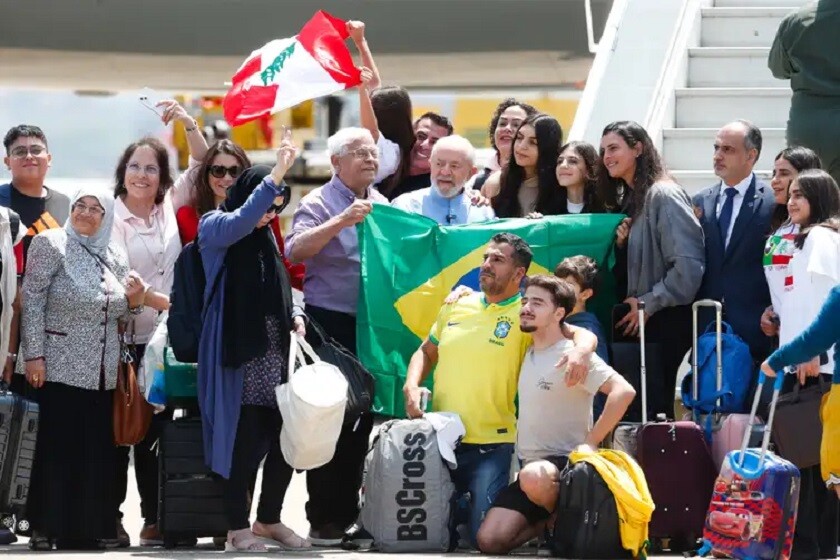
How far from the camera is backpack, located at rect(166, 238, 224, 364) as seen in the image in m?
9.37

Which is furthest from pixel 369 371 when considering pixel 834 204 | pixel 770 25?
pixel 770 25

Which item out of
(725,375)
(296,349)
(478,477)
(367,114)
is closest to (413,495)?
(478,477)

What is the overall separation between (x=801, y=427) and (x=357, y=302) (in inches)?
87.6

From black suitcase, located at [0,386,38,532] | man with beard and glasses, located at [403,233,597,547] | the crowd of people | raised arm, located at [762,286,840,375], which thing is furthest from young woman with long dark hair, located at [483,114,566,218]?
black suitcase, located at [0,386,38,532]

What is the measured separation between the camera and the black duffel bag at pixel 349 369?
31.2ft

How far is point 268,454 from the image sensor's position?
9.52 m

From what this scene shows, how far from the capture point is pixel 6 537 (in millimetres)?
9867

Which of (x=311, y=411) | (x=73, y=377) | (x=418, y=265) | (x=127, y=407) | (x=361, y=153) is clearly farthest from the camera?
(x=418, y=265)

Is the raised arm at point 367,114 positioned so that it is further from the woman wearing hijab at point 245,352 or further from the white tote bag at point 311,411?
the white tote bag at point 311,411

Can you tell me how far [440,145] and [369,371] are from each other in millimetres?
1180

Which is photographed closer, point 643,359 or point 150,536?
point 643,359

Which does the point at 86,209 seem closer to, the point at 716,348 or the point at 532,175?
the point at 532,175

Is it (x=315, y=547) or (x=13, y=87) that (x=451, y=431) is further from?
(x=13, y=87)

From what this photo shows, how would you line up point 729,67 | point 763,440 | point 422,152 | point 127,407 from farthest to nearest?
point 729,67 → point 422,152 → point 127,407 → point 763,440
